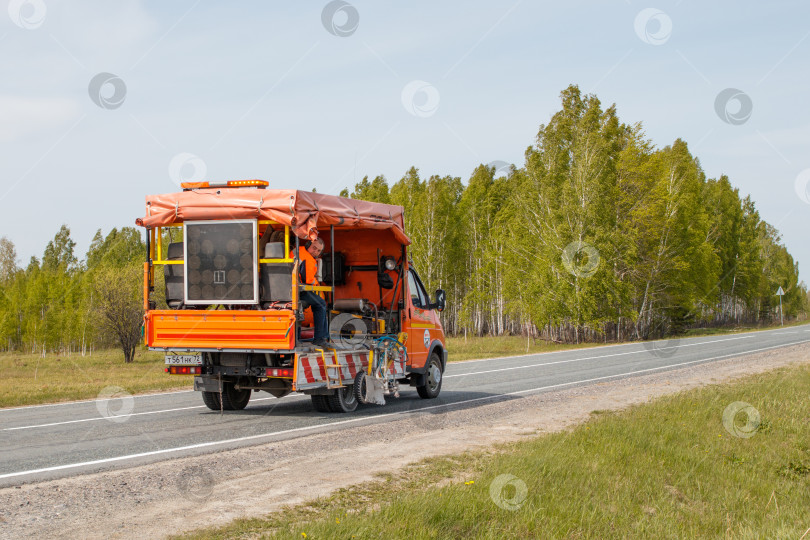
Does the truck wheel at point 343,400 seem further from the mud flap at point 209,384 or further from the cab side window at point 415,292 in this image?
the cab side window at point 415,292

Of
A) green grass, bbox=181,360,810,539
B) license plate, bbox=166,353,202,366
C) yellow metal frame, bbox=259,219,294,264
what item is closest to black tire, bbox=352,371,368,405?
license plate, bbox=166,353,202,366

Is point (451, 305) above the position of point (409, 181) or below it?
below

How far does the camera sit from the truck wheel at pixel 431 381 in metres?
14.5

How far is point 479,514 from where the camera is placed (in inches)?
233

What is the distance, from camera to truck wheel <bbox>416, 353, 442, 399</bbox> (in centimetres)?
1445

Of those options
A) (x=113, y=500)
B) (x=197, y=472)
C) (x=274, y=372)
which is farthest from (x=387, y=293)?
(x=113, y=500)

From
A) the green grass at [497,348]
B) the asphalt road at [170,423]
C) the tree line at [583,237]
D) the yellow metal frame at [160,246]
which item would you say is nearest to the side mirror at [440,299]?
the asphalt road at [170,423]

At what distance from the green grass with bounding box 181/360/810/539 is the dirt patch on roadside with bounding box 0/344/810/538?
1.30 ft

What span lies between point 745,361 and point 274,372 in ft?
57.9

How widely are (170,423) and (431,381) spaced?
5355 millimetres

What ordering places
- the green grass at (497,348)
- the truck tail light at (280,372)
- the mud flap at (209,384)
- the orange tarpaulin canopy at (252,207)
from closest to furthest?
the orange tarpaulin canopy at (252,207) < the truck tail light at (280,372) < the mud flap at (209,384) < the green grass at (497,348)

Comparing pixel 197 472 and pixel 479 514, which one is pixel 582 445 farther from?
pixel 197 472

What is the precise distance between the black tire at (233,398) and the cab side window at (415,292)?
3524 millimetres

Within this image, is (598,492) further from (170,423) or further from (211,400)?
(211,400)
